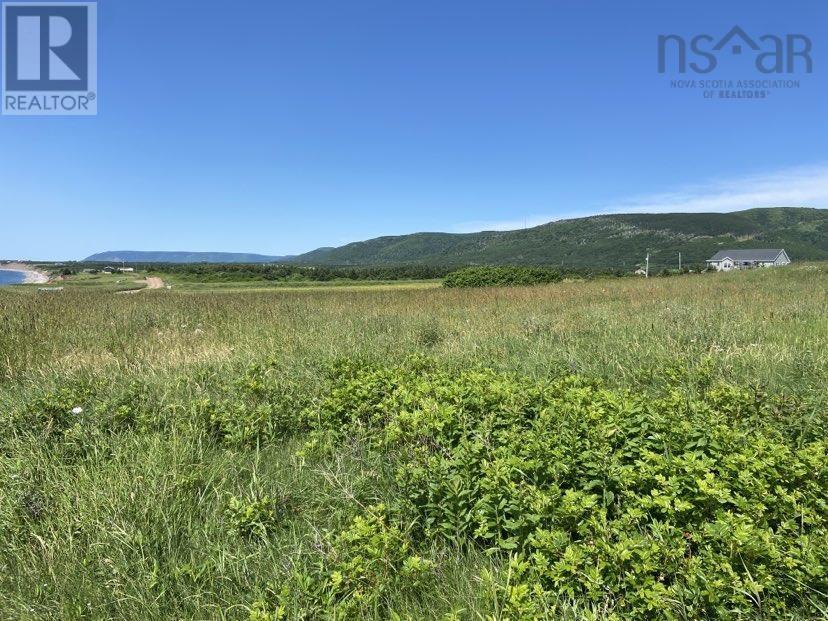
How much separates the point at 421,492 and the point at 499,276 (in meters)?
53.0

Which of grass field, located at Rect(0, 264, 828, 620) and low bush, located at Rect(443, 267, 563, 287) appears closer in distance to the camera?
grass field, located at Rect(0, 264, 828, 620)

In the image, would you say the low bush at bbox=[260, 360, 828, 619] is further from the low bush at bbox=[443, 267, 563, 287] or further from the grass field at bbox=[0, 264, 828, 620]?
the low bush at bbox=[443, 267, 563, 287]

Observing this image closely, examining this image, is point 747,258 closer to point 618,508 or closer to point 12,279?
point 618,508

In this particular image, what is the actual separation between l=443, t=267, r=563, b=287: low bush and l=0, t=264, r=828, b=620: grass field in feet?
151

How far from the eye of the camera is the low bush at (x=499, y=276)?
165 ft

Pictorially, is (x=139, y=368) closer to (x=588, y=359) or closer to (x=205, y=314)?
(x=205, y=314)

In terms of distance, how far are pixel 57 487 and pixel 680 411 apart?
4522 mm

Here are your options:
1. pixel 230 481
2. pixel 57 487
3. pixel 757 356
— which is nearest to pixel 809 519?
pixel 230 481

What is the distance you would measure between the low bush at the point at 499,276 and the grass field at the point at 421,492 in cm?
4599

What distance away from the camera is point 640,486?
7.52ft

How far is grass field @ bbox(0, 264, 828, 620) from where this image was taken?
1.90m

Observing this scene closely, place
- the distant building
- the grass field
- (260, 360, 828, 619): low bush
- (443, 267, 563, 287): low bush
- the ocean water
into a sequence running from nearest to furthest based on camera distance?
(260, 360, 828, 619): low bush → the grass field → (443, 267, 563, 287): low bush → the ocean water → the distant building

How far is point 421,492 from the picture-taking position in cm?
263

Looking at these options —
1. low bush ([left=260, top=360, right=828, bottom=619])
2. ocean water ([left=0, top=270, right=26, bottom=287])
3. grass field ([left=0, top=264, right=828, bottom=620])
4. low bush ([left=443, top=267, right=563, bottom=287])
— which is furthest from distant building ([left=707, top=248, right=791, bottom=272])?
ocean water ([left=0, top=270, right=26, bottom=287])
